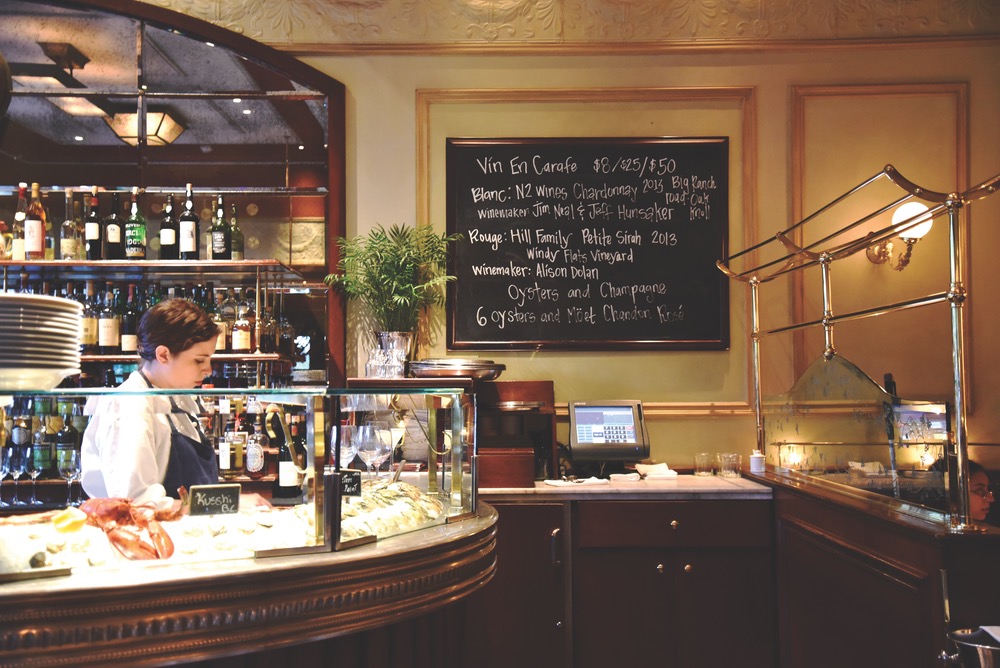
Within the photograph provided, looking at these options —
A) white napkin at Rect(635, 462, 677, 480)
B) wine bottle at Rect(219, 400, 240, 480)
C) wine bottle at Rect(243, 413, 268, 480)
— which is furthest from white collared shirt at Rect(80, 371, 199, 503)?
white napkin at Rect(635, 462, 677, 480)

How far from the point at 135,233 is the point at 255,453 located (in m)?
1.58

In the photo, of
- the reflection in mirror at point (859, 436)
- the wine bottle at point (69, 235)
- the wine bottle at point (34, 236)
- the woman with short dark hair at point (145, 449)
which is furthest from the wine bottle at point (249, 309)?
the reflection in mirror at point (859, 436)

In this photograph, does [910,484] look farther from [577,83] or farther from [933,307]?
[577,83]

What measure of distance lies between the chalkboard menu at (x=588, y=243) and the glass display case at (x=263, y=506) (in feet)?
6.24

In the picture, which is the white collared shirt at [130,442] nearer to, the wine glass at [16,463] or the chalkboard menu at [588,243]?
the wine glass at [16,463]

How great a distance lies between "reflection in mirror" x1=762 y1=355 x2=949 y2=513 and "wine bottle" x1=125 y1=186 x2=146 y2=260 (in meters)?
3.08

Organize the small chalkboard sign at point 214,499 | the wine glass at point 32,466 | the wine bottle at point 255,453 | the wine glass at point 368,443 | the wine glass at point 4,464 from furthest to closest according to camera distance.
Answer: the wine bottle at point 255,453
the wine glass at point 368,443
the wine glass at point 32,466
the wine glass at point 4,464
the small chalkboard sign at point 214,499

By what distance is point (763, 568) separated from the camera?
3396 mm

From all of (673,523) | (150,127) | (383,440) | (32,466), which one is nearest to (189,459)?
(32,466)

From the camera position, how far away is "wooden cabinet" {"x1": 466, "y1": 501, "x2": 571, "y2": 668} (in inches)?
129

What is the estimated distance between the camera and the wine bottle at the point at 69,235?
391cm

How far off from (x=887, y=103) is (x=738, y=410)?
1757 millimetres

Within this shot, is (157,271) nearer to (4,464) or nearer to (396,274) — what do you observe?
(396,274)

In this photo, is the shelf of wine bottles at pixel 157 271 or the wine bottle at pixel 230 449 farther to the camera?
the shelf of wine bottles at pixel 157 271
